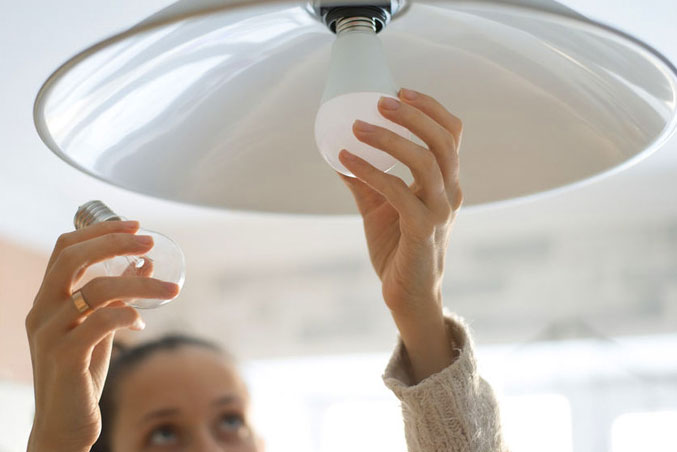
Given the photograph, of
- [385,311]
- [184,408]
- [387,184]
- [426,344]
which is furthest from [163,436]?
[385,311]

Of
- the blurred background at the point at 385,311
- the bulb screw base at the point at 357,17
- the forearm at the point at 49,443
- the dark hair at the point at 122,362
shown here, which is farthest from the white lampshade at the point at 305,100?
A: the blurred background at the point at 385,311

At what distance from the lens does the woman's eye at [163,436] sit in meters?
0.80

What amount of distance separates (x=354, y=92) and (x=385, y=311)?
2525mm

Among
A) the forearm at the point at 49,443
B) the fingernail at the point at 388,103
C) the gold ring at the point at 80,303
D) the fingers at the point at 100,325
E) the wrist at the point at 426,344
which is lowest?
the forearm at the point at 49,443

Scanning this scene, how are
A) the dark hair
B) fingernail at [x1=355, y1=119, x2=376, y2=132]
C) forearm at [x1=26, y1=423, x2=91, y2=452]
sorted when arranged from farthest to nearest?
the dark hair → forearm at [x1=26, y1=423, x2=91, y2=452] → fingernail at [x1=355, y1=119, x2=376, y2=132]

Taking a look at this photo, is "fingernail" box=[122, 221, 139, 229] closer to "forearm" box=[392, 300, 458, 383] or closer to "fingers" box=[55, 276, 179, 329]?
"fingers" box=[55, 276, 179, 329]

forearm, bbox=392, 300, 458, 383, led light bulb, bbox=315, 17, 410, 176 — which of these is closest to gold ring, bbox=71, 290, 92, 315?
led light bulb, bbox=315, 17, 410, 176

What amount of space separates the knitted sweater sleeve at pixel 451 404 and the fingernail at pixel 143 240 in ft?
1.08

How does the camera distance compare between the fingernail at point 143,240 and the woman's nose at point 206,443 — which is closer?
the fingernail at point 143,240

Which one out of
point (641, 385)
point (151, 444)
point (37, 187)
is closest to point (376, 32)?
point (151, 444)

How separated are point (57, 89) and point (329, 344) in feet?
8.39

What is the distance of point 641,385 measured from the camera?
2.62 m

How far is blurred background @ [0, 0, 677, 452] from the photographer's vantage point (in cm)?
256

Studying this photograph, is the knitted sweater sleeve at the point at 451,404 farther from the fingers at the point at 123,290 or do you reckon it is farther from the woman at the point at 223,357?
the fingers at the point at 123,290
